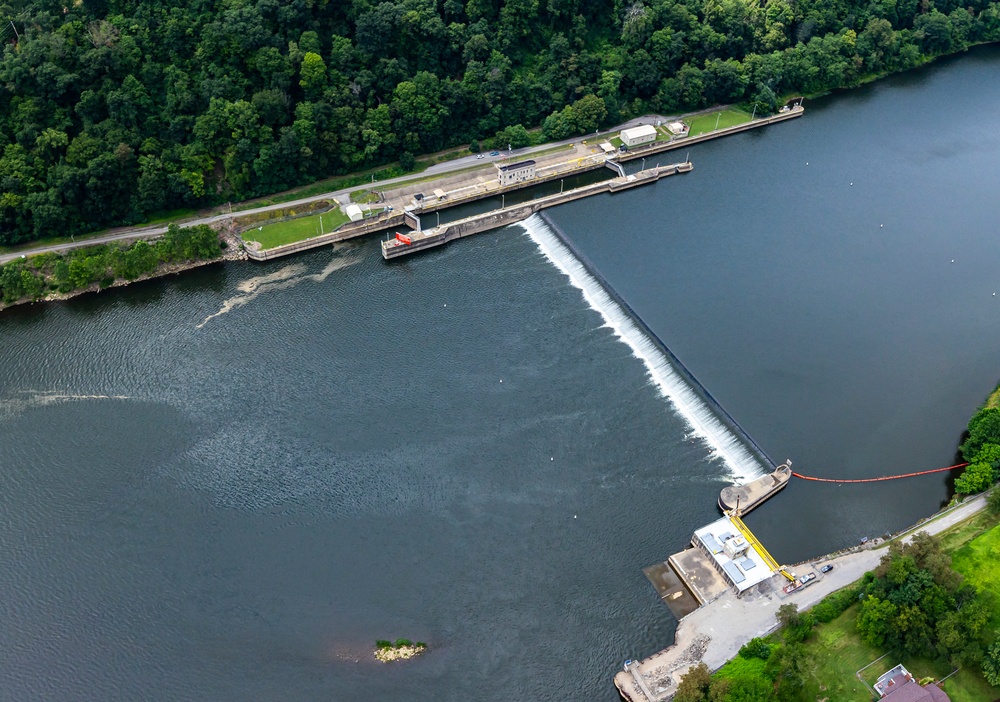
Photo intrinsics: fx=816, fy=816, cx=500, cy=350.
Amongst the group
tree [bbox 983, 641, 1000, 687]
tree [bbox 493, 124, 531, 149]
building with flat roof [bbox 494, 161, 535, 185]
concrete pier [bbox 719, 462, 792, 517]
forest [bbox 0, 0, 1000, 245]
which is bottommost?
tree [bbox 983, 641, 1000, 687]

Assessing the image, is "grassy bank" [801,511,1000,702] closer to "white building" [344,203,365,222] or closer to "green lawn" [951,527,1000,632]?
"green lawn" [951,527,1000,632]

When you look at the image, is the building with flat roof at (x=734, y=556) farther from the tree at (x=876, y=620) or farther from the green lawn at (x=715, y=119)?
the green lawn at (x=715, y=119)

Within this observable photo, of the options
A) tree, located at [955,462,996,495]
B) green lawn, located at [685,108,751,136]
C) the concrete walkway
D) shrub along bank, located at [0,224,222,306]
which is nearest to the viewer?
the concrete walkway

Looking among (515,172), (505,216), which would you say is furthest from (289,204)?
(515,172)

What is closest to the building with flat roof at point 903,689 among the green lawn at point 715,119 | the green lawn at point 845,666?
the green lawn at point 845,666

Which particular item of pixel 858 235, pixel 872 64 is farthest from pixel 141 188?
pixel 872 64

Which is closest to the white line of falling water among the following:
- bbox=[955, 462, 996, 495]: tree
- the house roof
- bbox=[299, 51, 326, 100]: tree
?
bbox=[955, 462, 996, 495]: tree

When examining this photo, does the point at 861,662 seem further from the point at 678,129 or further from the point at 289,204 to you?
the point at 678,129

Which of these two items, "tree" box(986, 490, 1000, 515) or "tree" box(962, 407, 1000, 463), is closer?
"tree" box(986, 490, 1000, 515)
